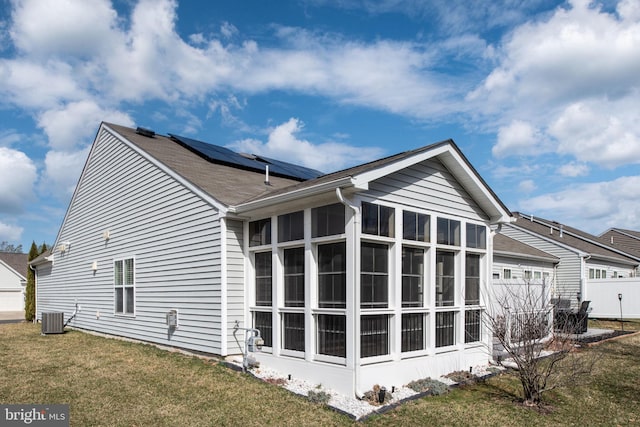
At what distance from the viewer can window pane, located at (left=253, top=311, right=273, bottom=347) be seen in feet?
27.5

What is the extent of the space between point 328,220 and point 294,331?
205 centimetres

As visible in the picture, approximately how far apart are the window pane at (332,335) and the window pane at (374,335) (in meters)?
0.29

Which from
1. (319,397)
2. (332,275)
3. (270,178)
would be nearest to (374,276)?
(332,275)

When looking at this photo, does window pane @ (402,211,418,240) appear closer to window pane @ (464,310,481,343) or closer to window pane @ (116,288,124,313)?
window pane @ (464,310,481,343)

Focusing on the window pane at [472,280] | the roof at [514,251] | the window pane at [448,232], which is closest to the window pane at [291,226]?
the window pane at [448,232]

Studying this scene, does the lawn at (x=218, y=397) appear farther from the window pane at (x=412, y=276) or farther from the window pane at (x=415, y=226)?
the window pane at (x=415, y=226)

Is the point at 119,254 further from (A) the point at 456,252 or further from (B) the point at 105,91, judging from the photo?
(A) the point at 456,252

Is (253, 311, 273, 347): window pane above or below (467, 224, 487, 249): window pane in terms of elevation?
below

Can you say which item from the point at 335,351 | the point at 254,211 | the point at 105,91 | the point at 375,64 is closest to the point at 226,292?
the point at 254,211

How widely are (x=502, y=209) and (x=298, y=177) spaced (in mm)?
6191

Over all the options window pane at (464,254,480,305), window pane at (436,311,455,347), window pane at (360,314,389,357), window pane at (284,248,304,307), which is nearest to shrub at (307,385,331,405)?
window pane at (360,314,389,357)

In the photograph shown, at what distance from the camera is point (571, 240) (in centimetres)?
2402

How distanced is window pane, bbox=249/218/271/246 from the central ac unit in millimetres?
8832

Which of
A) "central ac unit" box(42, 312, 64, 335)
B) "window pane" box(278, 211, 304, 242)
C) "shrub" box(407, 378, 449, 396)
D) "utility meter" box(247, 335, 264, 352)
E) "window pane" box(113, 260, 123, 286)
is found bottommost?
"central ac unit" box(42, 312, 64, 335)
